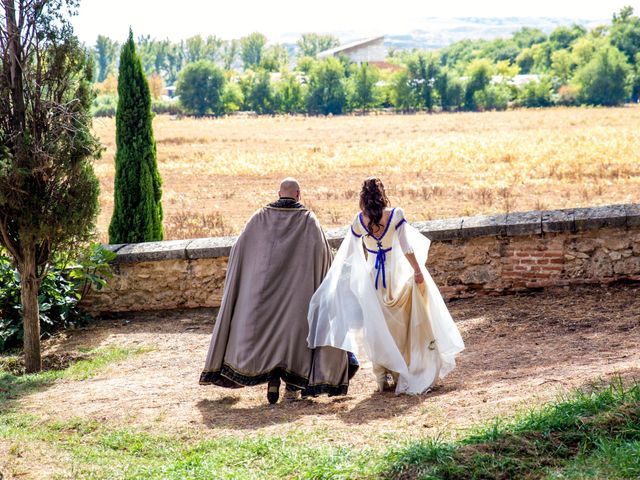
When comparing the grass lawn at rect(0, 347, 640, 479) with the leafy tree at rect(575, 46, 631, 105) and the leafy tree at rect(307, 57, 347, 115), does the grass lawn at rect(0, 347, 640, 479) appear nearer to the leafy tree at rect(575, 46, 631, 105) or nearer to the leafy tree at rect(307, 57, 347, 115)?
the leafy tree at rect(307, 57, 347, 115)

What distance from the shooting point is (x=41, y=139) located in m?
8.38

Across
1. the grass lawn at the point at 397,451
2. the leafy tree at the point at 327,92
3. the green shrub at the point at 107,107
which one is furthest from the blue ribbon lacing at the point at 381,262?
the leafy tree at the point at 327,92

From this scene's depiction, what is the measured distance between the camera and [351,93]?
354 ft

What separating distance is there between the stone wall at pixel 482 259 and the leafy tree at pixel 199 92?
96.9m

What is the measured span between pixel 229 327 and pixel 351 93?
102234mm

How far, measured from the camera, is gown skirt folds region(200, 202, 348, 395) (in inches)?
284

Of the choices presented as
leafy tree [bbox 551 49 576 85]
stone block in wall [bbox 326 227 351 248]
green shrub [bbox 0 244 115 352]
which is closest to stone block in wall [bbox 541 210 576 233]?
stone block in wall [bbox 326 227 351 248]

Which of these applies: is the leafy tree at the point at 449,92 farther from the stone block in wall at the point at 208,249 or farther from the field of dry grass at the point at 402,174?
the stone block in wall at the point at 208,249

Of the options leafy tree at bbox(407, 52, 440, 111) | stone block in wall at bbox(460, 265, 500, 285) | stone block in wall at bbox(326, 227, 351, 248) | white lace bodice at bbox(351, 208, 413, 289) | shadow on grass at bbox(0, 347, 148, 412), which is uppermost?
leafy tree at bbox(407, 52, 440, 111)

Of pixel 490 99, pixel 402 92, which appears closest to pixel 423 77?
pixel 402 92

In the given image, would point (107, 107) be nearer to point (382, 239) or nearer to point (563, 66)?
point (563, 66)

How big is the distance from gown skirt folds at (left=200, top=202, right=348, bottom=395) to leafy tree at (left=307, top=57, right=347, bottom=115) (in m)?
99.2

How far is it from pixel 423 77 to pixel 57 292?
10136 cm

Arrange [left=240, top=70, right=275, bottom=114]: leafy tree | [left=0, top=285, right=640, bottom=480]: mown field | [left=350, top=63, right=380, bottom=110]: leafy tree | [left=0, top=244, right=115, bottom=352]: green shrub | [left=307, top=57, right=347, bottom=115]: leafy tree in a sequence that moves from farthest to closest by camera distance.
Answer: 1. [left=240, top=70, right=275, bottom=114]: leafy tree
2. [left=350, top=63, right=380, bottom=110]: leafy tree
3. [left=307, top=57, right=347, bottom=115]: leafy tree
4. [left=0, top=244, right=115, bottom=352]: green shrub
5. [left=0, top=285, right=640, bottom=480]: mown field
